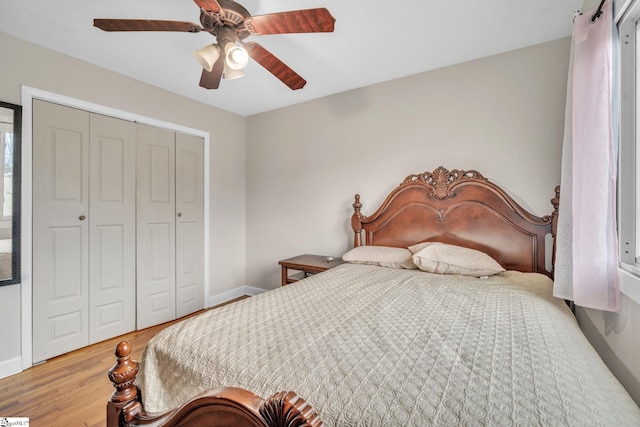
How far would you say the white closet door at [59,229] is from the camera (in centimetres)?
217

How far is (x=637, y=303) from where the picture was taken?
Answer: 3.55ft

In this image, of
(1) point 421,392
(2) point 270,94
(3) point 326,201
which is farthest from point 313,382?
(2) point 270,94

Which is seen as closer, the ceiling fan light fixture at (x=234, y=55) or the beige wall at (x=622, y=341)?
the beige wall at (x=622, y=341)

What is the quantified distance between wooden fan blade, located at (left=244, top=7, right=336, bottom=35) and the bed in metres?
1.35

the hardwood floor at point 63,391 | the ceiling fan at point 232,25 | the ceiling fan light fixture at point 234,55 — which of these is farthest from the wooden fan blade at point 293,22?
the hardwood floor at point 63,391

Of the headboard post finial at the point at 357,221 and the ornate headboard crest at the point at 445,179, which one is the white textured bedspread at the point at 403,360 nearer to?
the ornate headboard crest at the point at 445,179

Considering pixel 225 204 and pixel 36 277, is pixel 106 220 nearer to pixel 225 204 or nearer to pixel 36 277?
pixel 36 277

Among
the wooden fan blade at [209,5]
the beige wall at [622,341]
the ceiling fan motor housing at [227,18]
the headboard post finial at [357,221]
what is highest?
the ceiling fan motor housing at [227,18]

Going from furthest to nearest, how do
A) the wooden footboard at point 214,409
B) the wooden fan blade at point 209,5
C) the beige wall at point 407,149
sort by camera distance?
the beige wall at point 407,149 < the wooden fan blade at point 209,5 < the wooden footboard at point 214,409

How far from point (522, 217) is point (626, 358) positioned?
120 centimetres

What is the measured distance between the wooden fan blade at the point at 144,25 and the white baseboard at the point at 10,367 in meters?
2.34

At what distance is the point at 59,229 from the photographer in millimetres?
2270

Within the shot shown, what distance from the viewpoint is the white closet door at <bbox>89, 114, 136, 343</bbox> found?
247 centimetres

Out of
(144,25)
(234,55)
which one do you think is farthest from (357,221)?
(144,25)
